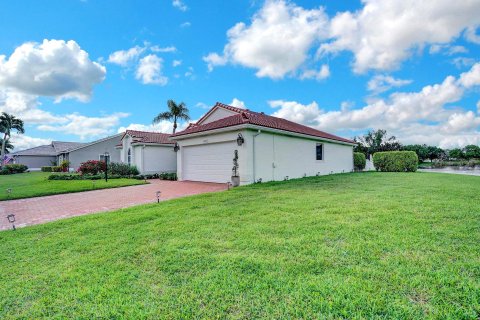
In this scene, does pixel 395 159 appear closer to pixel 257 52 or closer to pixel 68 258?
pixel 257 52

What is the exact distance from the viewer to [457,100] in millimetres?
15188

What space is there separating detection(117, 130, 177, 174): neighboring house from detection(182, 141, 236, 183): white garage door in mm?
5925

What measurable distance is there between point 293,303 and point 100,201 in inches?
366

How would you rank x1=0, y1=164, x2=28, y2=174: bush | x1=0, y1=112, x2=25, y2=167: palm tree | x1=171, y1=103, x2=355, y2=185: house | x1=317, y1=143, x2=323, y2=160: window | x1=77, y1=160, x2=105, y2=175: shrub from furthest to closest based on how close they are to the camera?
x1=0, y1=112, x2=25, y2=167: palm tree → x1=0, y1=164, x2=28, y2=174: bush → x1=77, y1=160, x2=105, y2=175: shrub → x1=317, y1=143, x2=323, y2=160: window → x1=171, y1=103, x2=355, y2=185: house

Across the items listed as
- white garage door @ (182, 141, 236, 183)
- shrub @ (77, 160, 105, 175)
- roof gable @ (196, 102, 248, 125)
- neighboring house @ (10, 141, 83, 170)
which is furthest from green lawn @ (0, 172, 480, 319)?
neighboring house @ (10, 141, 83, 170)

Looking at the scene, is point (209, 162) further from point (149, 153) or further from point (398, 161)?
point (398, 161)

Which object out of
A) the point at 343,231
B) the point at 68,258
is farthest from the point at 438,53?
the point at 68,258

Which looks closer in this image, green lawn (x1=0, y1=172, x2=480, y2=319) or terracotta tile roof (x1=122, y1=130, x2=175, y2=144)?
green lawn (x1=0, y1=172, x2=480, y2=319)

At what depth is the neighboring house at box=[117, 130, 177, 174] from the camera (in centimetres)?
2038

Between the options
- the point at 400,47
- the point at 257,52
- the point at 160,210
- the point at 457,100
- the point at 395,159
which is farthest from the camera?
the point at 395,159

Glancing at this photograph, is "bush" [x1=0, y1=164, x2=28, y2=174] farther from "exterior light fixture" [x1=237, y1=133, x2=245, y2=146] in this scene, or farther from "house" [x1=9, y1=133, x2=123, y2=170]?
"exterior light fixture" [x1=237, y1=133, x2=245, y2=146]

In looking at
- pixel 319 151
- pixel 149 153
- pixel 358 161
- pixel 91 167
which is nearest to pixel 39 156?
pixel 91 167

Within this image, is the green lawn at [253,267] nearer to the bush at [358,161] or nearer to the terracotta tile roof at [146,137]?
the terracotta tile roof at [146,137]

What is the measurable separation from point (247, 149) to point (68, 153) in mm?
31329
